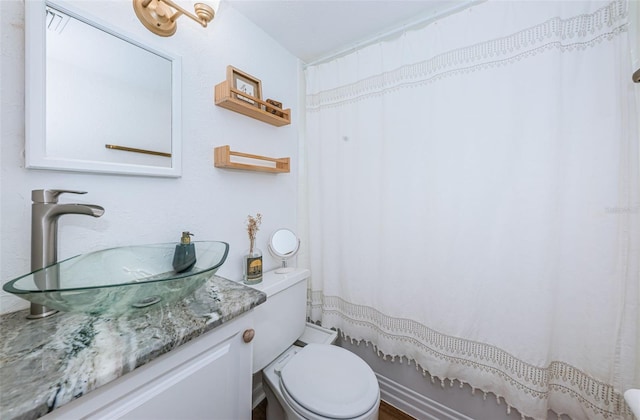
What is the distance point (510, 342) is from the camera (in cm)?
103

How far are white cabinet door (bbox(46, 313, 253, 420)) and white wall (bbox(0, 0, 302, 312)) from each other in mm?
491

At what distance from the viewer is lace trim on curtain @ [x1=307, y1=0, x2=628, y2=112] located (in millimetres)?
883

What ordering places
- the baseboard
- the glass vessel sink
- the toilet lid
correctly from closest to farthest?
the glass vessel sink
the toilet lid
the baseboard

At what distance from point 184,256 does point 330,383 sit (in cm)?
79

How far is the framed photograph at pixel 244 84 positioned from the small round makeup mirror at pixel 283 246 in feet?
2.42

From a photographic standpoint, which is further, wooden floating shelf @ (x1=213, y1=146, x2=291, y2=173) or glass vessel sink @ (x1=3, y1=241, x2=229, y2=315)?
wooden floating shelf @ (x1=213, y1=146, x2=291, y2=173)

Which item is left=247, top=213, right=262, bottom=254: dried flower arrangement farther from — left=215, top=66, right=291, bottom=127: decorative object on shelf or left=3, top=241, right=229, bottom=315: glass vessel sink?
left=215, top=66, right=291, bottom=127: decorative object on shelf

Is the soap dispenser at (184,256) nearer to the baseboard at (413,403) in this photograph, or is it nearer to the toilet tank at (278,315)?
the toilet tank at (278,315)

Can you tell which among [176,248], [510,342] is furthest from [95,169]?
[510,342]

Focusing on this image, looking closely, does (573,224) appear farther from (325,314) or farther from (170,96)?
(170,96)

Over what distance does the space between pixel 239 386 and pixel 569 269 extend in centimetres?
133

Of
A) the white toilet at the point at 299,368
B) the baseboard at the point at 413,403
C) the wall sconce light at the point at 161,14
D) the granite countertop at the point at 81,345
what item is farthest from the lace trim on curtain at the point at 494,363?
the wall sconce light at the point at 161,14

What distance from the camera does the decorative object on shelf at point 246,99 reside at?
3.62ft

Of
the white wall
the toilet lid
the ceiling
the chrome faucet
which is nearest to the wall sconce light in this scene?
the white wall
